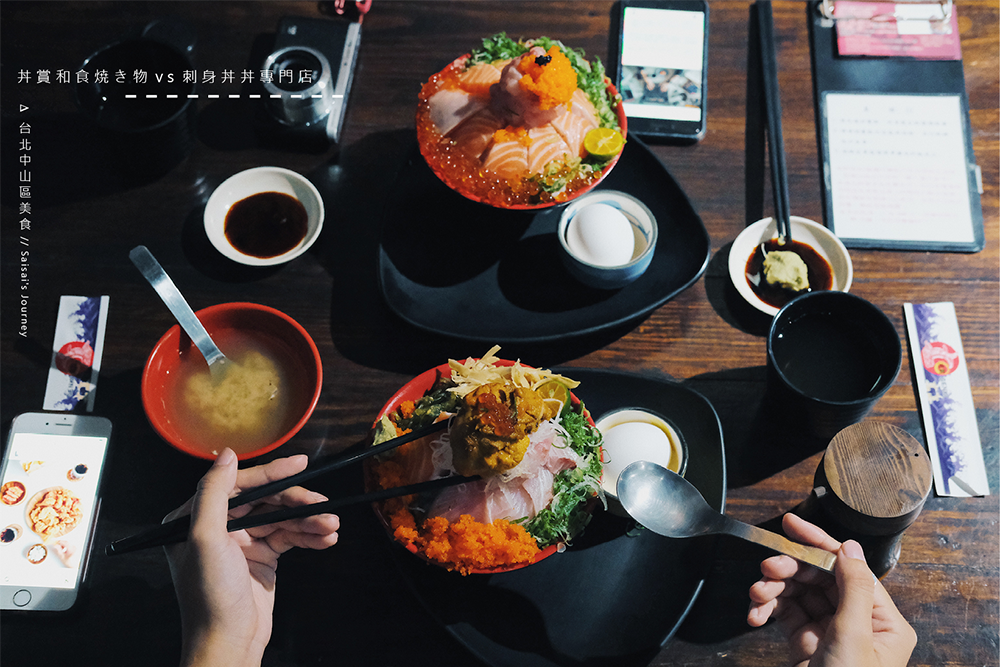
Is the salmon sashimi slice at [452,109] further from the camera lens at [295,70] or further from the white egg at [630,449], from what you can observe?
the white egg at [630,449]

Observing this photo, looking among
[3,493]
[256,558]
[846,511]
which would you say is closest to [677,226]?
[846,511]

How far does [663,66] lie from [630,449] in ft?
4.05

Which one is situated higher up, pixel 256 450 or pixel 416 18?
pixel 416 18

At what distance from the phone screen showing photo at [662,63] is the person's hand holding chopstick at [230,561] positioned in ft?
4.70

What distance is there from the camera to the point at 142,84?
191cm

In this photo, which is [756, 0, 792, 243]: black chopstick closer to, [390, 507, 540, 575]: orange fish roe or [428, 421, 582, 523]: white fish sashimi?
[428, 421, 582, 523]: white fish sashimi

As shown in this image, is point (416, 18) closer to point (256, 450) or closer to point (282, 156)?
point (282, 156)

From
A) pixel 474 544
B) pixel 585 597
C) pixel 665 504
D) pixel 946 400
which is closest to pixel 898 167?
pixel 946 400

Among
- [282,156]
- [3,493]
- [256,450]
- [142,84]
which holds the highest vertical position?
[142,84]

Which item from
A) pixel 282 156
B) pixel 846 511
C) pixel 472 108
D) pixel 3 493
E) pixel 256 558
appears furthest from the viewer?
pixel 282 156

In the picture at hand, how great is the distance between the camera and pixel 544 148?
177cm

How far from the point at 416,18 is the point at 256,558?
5.57ft

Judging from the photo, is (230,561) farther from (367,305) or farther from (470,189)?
(470,189)

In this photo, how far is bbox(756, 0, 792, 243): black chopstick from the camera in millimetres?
1867
